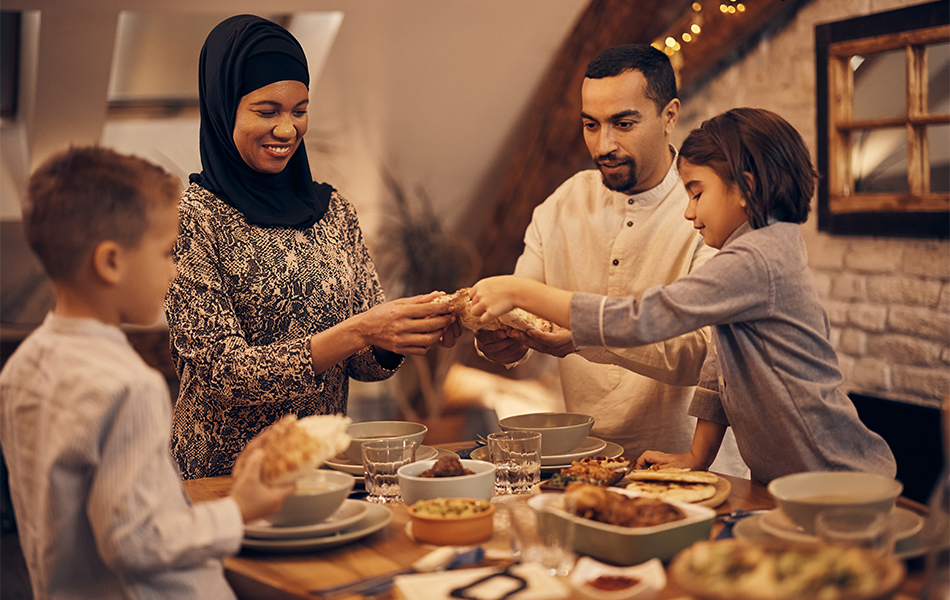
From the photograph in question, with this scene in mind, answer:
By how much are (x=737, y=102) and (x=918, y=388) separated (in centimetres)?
171

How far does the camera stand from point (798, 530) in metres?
1.41

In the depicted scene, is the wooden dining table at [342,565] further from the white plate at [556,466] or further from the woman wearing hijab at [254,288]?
the woman wearing hijab at [254,288]

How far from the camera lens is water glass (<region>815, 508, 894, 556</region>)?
1161mm

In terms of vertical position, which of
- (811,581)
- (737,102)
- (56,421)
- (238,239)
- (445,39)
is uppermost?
(445,39)

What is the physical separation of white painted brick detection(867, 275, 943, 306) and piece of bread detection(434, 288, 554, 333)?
1.97m

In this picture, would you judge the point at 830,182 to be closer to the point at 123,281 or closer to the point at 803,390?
the point at 803,390

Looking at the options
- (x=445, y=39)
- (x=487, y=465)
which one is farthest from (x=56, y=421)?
(x=445, y=39)

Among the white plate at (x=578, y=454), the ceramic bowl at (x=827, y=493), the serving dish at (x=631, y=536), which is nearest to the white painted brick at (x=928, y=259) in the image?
the white plate at (x=578, y=454)

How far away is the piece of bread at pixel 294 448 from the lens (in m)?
1.31

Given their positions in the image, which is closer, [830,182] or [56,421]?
[56,421]

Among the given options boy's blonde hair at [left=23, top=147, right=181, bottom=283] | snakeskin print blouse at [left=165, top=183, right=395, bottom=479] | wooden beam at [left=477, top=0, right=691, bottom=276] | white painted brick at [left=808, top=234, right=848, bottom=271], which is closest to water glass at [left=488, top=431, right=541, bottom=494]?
snakeskin print blouse at [left=165, top=183, right=395, bottom=479]

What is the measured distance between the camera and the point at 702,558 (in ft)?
3.67

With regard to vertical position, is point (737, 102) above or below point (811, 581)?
above

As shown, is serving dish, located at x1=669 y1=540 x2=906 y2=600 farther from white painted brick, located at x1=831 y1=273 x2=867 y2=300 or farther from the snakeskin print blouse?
white painted brick, located at x1=831 y1=273 x2=867 y2=300
